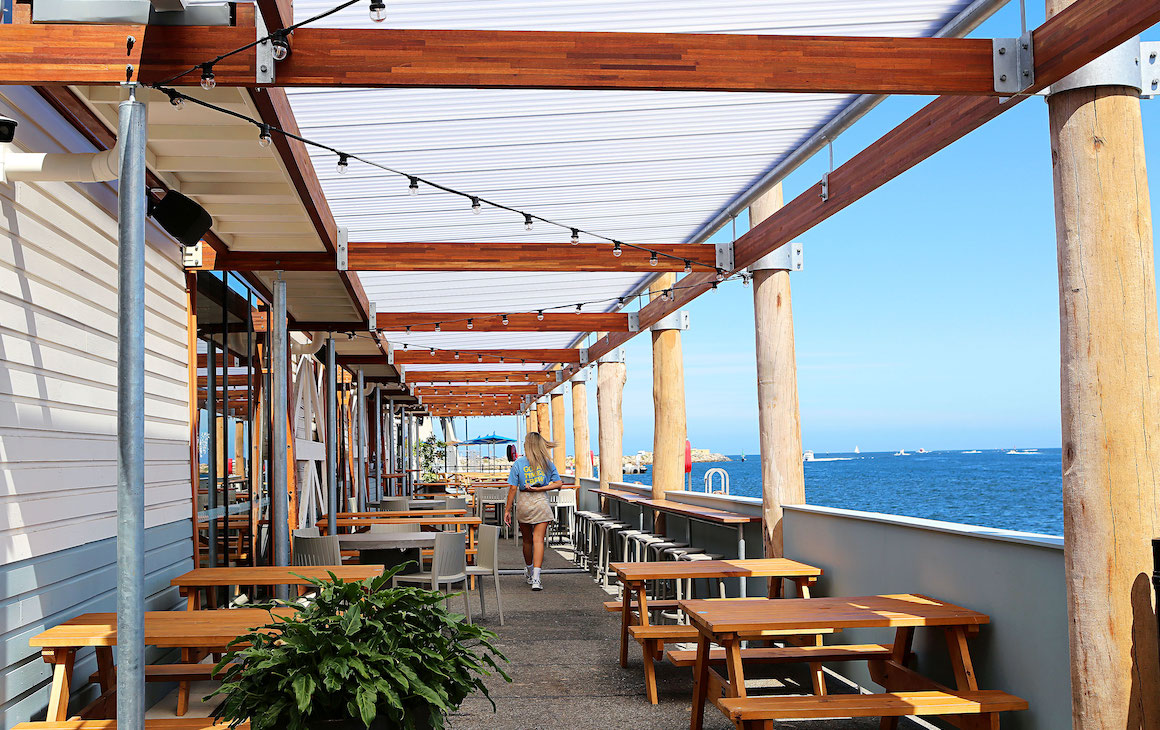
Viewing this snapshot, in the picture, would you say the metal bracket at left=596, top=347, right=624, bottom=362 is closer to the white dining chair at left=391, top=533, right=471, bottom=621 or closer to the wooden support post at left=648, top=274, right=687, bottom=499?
the wooden support post at left=648, top=274, right=687, bottom=499

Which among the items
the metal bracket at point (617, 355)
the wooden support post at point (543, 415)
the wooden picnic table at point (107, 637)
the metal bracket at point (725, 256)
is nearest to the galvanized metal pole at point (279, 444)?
the wooden picnic table at point (107, 637)

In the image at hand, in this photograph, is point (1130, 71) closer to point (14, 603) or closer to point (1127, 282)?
point (1127, 282)

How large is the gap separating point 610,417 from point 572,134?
10.3m

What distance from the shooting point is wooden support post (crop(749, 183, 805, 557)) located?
6988 mm

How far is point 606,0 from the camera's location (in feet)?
13.5

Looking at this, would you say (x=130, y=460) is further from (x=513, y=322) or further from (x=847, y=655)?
(x=513, y=322)

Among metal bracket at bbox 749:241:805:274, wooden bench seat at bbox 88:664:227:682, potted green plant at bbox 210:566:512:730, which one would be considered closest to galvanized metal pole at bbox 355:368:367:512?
metal bracket at bbox 749:241:805:274

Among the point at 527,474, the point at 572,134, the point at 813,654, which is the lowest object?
the point at 813,654

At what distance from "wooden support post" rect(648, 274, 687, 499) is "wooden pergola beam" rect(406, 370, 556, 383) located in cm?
777

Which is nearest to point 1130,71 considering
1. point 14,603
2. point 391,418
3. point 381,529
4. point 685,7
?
point 685,7

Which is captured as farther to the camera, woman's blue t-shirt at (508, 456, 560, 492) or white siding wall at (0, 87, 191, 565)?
woman's blue t-shirt at (508, 456, 560, 492)

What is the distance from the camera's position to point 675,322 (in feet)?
35.1

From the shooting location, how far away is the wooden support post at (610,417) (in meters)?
15.1

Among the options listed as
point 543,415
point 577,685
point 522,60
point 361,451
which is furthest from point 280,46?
point 543,415
